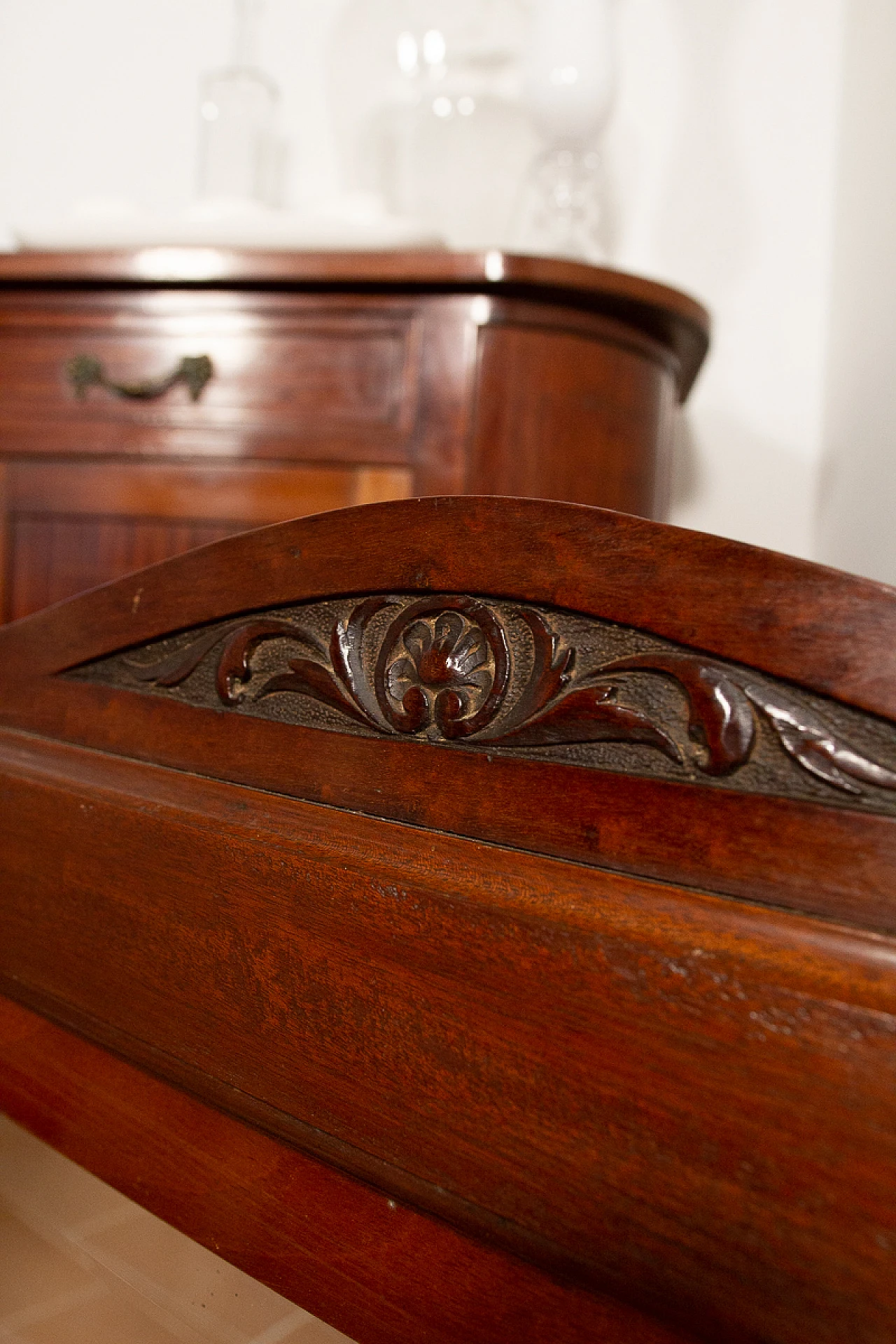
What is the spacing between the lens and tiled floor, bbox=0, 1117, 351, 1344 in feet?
1.04

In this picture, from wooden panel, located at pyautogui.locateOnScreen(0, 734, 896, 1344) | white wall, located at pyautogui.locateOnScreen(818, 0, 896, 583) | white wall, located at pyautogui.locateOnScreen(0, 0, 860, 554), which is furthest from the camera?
white wall, located at pyautogui.locateOnScreen(0, 0, 860, 554)

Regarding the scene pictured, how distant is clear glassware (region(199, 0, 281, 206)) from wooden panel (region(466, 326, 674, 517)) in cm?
72

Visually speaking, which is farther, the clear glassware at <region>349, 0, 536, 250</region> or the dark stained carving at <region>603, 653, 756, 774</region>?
the clear glassware at <region>349, 0, 536, 250</region>

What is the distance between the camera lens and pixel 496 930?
28 centimetres

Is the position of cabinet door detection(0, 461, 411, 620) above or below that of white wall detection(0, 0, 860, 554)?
below

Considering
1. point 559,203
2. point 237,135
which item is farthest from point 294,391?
point 237,135

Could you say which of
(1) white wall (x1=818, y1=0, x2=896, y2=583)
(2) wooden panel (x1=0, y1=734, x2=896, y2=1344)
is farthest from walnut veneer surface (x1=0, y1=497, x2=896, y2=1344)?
(1) white wall (x1=818, y1=0, x2=896, y2=583)

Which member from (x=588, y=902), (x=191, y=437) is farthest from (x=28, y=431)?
(x=588, y=902)

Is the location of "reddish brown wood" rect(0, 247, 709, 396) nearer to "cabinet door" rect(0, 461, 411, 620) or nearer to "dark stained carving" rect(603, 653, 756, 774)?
"cabinet door" rect(0, 461, 411, 620)

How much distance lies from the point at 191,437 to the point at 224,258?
0.48ft

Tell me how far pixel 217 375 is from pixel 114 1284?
2.26ft

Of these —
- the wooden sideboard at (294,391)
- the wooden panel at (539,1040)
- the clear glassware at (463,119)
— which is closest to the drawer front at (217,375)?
the wooden sideboard at (294,391)

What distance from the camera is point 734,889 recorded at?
0.26m

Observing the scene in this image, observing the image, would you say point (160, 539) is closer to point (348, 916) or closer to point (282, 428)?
point (282, 428)
